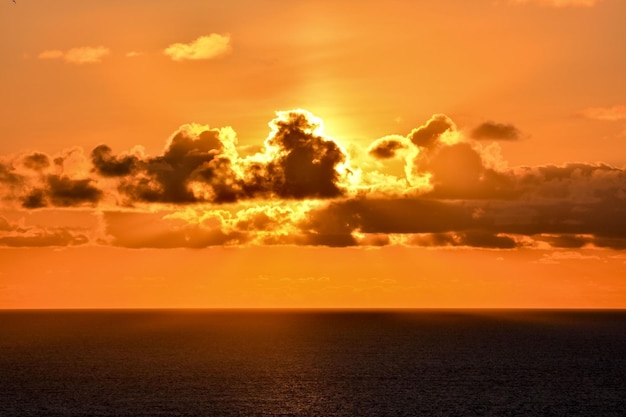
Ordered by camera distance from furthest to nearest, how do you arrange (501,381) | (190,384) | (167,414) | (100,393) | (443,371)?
1. (443,371)
2. (501,381)
3. (190,384)
4. (100,393)
5. (167,414)

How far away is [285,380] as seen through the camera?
165 meters

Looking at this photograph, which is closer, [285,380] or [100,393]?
[100,393]

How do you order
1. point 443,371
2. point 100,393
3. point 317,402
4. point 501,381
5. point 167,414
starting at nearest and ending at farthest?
point 167,414 → point 317,402 → point 100,393 → point 501,381 → point 443,371

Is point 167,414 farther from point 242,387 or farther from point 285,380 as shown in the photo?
point 285,380

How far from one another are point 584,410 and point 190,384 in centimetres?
7207

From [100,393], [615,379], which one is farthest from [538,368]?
[100,393]

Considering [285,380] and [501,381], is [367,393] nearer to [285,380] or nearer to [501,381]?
[285,380]

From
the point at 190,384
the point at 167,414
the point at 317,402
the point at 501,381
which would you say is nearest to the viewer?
the point at 167,414

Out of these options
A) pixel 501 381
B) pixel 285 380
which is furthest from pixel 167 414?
pixel 501 381

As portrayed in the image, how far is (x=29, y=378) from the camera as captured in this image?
6668 inches

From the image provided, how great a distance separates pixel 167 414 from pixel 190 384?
36008 millimetres

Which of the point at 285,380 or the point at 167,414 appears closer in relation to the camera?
the point at 167,414

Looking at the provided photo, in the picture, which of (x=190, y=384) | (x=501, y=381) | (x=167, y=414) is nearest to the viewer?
(x=167, y=414)

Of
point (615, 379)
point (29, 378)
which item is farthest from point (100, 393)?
point (615, 379)
